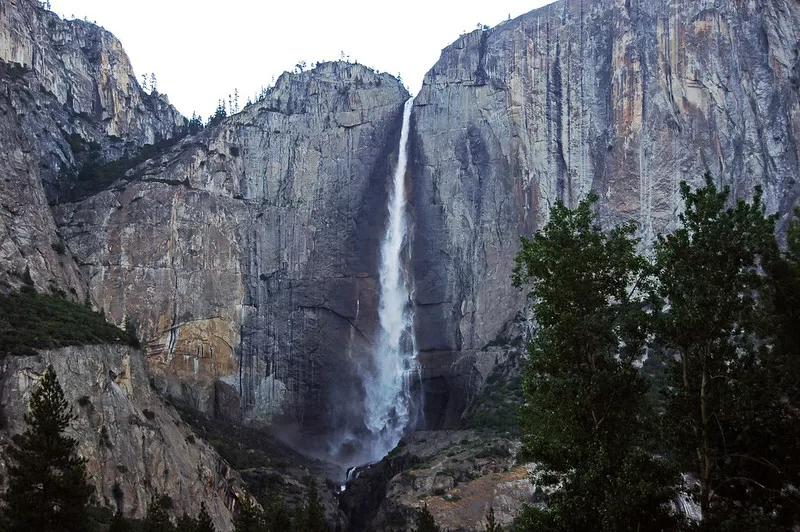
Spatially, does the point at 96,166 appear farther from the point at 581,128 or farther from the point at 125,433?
the point at 581,128

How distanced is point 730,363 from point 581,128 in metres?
64.1

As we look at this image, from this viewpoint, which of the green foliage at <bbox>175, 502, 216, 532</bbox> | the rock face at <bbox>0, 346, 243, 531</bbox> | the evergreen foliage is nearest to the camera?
the evergreen foliage

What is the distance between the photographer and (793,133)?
77.7 meters

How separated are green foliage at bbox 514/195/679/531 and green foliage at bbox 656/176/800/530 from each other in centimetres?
115

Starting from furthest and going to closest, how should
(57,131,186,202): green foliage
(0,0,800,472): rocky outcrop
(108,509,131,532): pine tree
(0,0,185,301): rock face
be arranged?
(57,131,186,202): green foliage < (0,0,800,472): rocky outcrop < (0,0,185,301): rock face < (108,509,131,532): pine tree

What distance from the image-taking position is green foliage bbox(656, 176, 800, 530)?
24.5 metres

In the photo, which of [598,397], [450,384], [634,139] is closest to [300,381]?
[450,384]

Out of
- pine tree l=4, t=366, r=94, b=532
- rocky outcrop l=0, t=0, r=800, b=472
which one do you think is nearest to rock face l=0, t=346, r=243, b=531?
pine tree l=4, t=366, r=94, b=532

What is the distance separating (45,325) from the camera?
5572 cm

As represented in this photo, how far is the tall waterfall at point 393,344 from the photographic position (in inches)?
3415

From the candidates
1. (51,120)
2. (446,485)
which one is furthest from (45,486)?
(51,120)

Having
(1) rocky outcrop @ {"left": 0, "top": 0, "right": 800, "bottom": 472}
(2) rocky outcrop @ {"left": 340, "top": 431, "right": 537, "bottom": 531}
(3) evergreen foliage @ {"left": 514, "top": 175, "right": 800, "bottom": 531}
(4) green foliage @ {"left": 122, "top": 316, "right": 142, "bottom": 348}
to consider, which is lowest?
(2) rocky outcrop @ {"left": 340, "top": 431, "right": 537, "bottom": 531}

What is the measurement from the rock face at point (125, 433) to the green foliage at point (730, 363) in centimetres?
3584

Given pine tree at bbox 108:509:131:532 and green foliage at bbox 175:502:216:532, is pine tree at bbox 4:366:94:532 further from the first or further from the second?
green foliage at bbox 175:502:216:532
